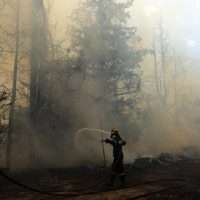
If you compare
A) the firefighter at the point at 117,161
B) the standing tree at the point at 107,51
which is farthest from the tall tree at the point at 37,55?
the firefighter at the point at 117,161

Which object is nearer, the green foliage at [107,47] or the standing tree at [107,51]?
the standing tree at [107,51]

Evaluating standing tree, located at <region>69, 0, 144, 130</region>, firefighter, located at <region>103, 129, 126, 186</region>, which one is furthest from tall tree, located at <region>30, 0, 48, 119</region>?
firefighter, located at <region>103, 129, 126, 186</region>

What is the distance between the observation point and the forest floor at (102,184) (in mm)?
10594

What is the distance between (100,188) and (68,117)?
11246 millimetres

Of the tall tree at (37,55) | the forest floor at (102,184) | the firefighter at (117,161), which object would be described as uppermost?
the tall tree at (37,55)

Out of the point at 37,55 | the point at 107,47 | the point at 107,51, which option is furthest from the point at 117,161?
the point at 107,47

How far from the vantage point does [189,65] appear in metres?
45.5

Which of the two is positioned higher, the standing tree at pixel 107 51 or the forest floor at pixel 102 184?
the standing tree at pixel 107 51

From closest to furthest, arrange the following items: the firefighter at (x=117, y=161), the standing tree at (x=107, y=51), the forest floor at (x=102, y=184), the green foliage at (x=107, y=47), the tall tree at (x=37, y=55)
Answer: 1. the forest floor at (x=102, y=184)
2. the firefighter at (x=117, y=161)
3. the tall tree at (x=37, y=55)
4. the standing tree at (x=107, y=51)
5. the green foliage at (x=107, y=47)

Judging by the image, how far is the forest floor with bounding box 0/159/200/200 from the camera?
1059cm

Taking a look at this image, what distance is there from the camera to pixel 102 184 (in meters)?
12.9

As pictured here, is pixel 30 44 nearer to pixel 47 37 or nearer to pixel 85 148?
pixel 47 37

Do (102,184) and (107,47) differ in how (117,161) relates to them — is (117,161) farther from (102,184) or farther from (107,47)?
(107,47)

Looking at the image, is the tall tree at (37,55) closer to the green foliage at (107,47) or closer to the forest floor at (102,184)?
the green foliage at (107,47)
